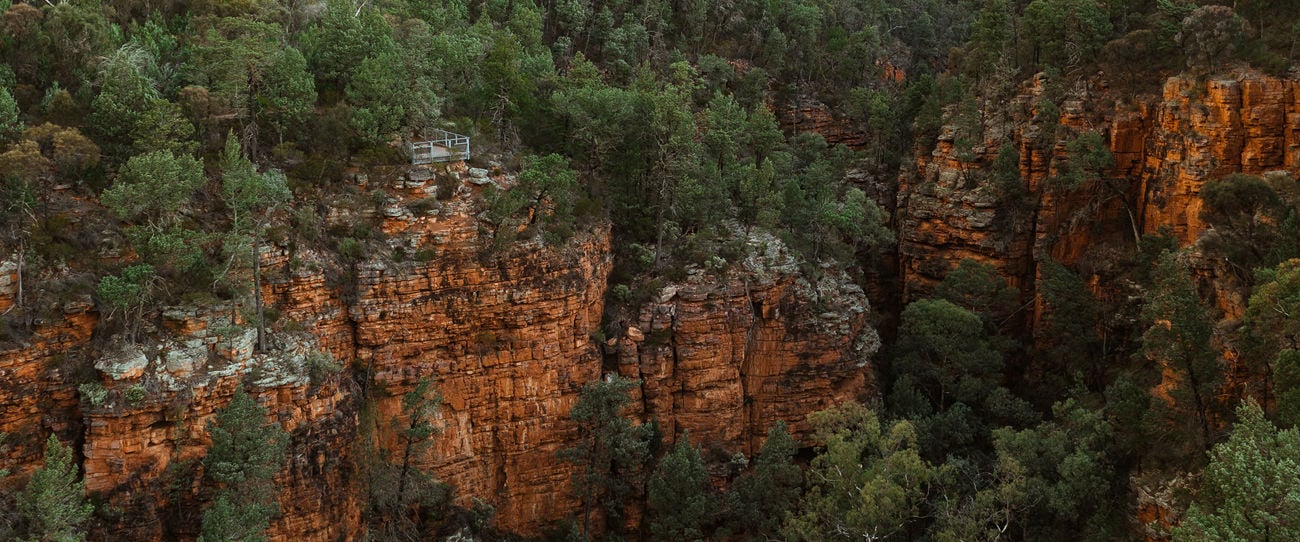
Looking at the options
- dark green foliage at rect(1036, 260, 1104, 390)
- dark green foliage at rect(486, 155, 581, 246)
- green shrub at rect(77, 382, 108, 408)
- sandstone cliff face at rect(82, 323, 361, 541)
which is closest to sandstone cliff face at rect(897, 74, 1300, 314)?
dark green foliage at rect(1036, 260, 1104, 390)

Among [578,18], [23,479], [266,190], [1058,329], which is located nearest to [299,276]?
[266,190]

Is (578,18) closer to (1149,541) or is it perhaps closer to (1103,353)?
(1103,353)

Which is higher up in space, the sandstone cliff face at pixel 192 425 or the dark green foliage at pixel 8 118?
the dark green foliage at pixel 8 118

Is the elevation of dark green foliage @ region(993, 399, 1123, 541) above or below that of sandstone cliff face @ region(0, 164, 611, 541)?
below

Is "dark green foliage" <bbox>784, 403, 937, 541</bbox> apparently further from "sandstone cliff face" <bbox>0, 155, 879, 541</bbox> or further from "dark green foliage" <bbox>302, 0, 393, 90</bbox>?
"dark green foliage" <bbox>302, 0, 393, 90</bbox>

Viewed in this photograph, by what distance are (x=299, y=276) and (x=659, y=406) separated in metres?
18.4

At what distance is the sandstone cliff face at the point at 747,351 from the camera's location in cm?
4903

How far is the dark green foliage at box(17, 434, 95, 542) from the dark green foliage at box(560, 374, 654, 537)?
62.8 ft

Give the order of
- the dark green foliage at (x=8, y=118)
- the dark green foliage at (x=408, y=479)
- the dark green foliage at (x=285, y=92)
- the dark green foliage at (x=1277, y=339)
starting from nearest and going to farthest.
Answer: the dark green foliage at (x=1277, y=339) → the dark green foliage at (x=8, y=118) → the dark green foliage at (x=408, y=479) → the dark green foliage at (x=285, y=92)

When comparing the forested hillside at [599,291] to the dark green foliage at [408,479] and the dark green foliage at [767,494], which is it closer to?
the dark green foliage at [408,479]

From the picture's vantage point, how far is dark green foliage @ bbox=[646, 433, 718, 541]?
4394cm

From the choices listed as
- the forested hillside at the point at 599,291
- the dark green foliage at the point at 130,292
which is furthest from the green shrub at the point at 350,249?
the dark green foliage at the point at 130,292

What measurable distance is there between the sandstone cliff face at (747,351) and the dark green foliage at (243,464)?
18.1m

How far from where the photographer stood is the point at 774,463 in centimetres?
4600
